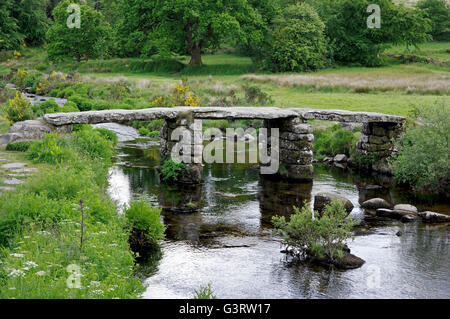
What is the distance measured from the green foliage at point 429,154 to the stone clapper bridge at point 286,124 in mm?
2083

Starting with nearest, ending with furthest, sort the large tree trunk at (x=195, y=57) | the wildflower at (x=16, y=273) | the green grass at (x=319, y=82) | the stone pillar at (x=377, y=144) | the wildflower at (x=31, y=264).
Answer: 1. the wildflower at (x=16, y=273)
2. the wildflower at (x=31, y=264)
3. the stone pillar at (x=377, y=144)
4. the green grass at (x=319, y=82)
5. the large tree trunk at (x=195, y=57)

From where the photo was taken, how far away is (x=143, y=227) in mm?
10461

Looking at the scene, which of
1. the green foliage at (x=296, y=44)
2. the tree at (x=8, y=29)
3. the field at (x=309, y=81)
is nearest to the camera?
the field at (x=309, y=81)

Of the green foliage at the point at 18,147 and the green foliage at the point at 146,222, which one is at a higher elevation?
the green foliage at the point at 18,147

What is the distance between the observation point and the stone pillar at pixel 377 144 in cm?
1841

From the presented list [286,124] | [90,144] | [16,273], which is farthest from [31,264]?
[286,124]

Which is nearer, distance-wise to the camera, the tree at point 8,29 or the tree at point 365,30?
the tree at point 365,30

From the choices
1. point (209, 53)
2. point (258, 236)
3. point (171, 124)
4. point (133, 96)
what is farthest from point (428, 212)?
point (209, 53)

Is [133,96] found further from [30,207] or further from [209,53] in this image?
[209,53]

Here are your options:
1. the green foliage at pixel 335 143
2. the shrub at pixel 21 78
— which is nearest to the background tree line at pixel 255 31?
the shrub at pixel 21 78

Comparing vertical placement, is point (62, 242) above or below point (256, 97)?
below

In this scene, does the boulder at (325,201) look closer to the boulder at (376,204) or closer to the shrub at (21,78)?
the boulder at (376,204)

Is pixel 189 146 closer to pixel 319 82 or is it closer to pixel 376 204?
pixel 376 204

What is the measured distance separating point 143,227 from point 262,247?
2480 mm
